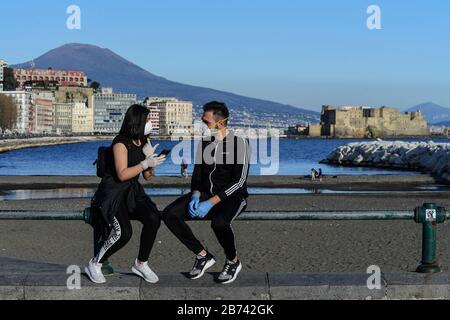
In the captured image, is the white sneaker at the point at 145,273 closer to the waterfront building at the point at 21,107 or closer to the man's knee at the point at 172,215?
the man's knee at the point at 172,215

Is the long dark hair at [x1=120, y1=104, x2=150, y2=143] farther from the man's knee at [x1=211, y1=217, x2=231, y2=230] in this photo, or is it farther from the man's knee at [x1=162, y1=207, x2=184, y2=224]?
the man's knee at [x1=211, y1=217, x2=231, y2=230]

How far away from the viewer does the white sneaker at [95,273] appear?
655 centimetres

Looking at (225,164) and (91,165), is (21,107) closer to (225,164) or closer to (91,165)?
(91,165)

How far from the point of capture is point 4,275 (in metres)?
6.84

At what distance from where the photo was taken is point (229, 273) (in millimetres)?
6590

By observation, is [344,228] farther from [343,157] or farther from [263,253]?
[343,157]

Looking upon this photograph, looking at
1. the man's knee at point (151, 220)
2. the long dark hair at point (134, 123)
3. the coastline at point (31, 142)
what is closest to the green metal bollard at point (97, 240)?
the man's knee at point (151, 220)

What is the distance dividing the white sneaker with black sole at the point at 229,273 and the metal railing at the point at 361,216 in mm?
426

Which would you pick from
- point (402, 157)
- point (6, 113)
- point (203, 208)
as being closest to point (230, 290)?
point (203, 208)

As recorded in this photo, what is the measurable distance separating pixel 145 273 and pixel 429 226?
8.24ft

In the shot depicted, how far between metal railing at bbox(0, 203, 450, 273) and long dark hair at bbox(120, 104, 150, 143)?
0.78 meters

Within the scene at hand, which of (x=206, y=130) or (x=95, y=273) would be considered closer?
(x=95, y=273)

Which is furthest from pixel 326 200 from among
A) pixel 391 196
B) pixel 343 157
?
pixel 343 157
